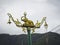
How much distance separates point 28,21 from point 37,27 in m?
0.63

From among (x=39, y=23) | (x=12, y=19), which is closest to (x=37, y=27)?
(x=39, y=23)

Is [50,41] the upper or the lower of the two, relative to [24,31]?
lower

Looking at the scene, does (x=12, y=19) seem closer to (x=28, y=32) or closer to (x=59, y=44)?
(x=28, y=32)

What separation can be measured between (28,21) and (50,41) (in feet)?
247

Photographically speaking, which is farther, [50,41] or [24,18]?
[50,41]

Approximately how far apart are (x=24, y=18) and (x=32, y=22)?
493 mm

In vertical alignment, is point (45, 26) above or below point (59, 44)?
above

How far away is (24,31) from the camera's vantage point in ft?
45.7

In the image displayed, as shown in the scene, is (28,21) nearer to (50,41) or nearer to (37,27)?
(37,27)

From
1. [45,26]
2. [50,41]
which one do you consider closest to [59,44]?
[50,41]

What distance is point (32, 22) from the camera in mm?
13750

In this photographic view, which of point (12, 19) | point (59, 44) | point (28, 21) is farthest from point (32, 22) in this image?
point (59, 44)

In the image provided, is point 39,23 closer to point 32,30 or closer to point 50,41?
point 32,30

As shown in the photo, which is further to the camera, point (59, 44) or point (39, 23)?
point (59, 44)
